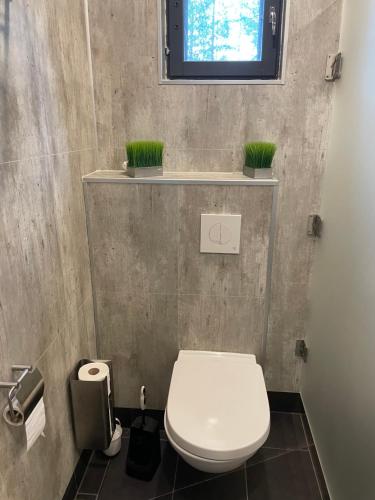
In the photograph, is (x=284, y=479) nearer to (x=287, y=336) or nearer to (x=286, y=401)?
(x=286, y=401)

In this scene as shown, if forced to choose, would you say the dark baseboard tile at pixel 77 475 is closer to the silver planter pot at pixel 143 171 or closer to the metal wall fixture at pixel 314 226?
the silver planter pot at pixel 143 171

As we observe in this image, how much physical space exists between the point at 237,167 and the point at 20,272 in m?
1.05

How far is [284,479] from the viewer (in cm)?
156

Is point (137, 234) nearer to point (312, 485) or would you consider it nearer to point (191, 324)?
point (191, 324)

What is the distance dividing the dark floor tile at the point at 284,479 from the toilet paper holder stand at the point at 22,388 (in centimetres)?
107

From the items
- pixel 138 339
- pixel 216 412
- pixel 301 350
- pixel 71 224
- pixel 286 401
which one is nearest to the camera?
pixel 216 412

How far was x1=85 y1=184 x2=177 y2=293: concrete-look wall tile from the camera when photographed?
1511mm

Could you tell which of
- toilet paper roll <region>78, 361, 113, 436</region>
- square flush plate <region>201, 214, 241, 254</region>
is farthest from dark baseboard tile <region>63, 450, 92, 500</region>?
square flush plate <region>201, 214, 241, 254</region>

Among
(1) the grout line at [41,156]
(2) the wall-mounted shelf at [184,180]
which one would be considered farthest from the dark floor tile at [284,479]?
(1) the grout line at [41,156]

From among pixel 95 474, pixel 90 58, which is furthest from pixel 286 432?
pixel 90 58

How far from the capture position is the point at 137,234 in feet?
5.11

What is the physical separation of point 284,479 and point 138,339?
0.89 metres

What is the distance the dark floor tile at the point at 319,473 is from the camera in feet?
4.78

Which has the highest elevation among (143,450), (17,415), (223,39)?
(223,39)
